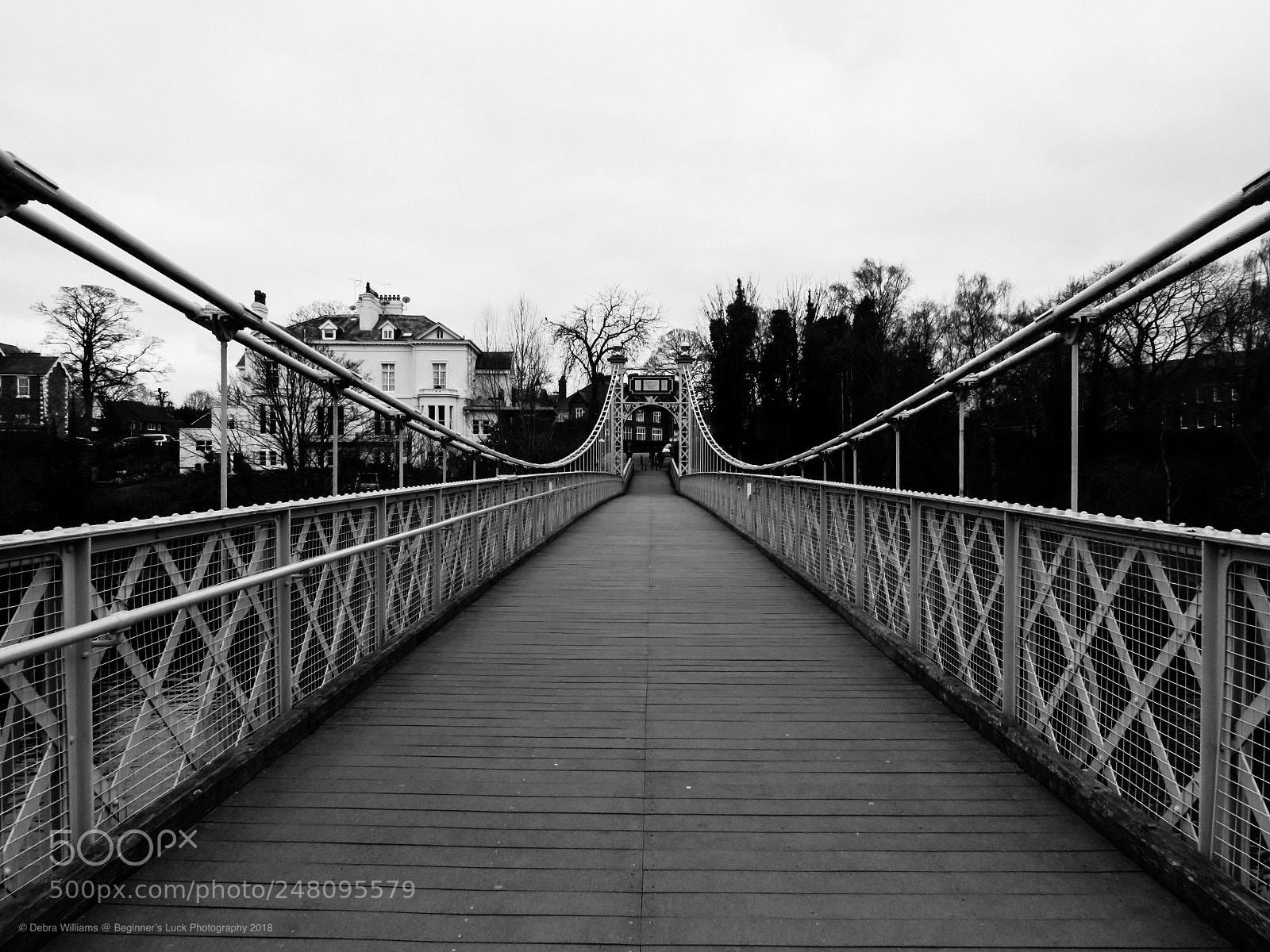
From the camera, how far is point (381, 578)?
178 inches

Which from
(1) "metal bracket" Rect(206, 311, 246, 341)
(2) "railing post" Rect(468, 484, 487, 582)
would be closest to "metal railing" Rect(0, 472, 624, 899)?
(1) "metal bracket" Rect(206, 311, 246, 341)

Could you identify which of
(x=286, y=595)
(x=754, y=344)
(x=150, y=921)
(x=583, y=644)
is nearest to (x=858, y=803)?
(x=150, y=921)

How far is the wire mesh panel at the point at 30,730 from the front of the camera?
205 cm

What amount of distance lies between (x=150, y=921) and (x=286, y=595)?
145 cm

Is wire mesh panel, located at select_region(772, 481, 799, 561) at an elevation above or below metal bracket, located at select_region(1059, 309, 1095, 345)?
below

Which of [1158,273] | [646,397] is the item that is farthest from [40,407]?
[646,397]

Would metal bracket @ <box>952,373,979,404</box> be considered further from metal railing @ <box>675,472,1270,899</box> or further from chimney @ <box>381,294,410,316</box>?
chimney @ <box>381,294,410,316</box>

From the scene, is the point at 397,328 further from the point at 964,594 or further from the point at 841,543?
the point at 964,594

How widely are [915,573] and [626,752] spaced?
1.95 m

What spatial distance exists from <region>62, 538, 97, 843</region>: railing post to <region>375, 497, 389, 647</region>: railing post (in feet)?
7.11

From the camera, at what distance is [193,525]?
111 inches

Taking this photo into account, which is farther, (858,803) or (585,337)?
(585,337)

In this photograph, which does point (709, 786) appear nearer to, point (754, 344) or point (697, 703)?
point (697, 703)

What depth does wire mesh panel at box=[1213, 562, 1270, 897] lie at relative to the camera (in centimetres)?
199
